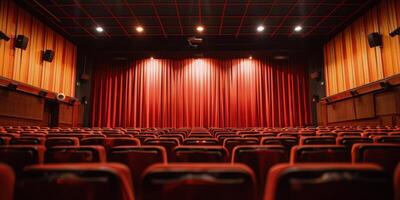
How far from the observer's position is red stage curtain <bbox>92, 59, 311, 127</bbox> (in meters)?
14.0

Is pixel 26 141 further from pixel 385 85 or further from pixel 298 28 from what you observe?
pixel 298 28

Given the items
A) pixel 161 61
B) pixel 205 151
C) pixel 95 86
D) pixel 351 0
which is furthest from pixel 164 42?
pixel 205 151

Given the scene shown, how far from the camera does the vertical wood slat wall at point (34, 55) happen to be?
887 cm

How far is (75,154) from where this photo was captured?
6.45ft

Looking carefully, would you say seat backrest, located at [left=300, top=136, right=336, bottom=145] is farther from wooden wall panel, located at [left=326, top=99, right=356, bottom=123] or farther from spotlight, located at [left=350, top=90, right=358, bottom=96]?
wooden wall panel, located at [left=326, top=99, right=356, bottom=123]

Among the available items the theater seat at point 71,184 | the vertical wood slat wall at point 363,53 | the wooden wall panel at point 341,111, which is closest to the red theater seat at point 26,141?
the theater seat at point 71,184

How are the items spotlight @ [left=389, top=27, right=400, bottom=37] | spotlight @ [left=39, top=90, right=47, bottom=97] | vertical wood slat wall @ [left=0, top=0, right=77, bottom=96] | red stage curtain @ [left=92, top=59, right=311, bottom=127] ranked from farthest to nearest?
red stage curtain @ [left=92, top=59, right=311, bottom=127]
spotlight @ [left=39, top=90, right=47, bottom=97]
vertical wood slat wall @ [left=0, top=0, right=77, bottom=96]
spotlight @ [left=389, top=27, right=400, bottom=37]

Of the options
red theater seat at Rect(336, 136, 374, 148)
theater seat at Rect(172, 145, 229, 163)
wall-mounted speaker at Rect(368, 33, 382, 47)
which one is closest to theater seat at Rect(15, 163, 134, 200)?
theater seat at Rect(172, 145, 229, 163)

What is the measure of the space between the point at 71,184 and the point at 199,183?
0.53 meters

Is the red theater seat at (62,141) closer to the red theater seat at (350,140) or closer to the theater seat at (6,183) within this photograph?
the theater seat at (6,183)

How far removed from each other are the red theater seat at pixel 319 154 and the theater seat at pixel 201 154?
0.51m

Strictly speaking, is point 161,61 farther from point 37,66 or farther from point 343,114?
point 343,114

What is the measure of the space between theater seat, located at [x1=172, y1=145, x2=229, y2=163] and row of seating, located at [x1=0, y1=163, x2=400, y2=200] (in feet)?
2.85

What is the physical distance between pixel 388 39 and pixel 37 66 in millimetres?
13551
